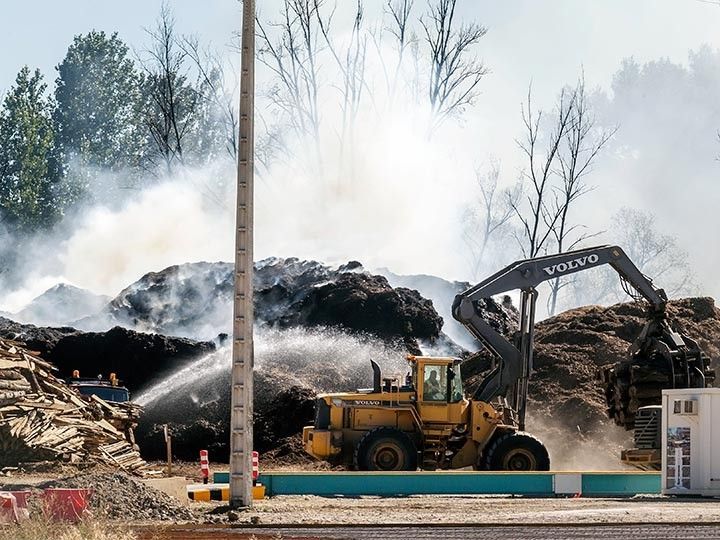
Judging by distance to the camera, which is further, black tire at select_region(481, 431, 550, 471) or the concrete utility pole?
black tire at select_region(481, 431, 550, 471)

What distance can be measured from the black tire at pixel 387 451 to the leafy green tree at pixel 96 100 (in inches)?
1872

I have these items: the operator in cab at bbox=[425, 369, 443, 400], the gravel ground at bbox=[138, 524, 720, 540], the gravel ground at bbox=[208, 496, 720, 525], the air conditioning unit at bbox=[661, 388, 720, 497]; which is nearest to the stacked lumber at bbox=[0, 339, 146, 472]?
the gravel ground at bbox=[208, 496, 720, 525]

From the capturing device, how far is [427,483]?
2888 centimetres

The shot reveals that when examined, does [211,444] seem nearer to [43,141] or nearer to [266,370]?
[266,370]

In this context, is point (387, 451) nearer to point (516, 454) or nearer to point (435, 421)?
point (435, 421)

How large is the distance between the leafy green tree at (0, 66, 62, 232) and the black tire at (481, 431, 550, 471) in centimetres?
4497

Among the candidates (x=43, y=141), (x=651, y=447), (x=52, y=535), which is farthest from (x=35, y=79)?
(x=52, y=535)

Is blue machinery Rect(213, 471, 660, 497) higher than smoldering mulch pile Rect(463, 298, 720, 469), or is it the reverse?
smoldering mulch pile Rect(463, 298, 720, 469)

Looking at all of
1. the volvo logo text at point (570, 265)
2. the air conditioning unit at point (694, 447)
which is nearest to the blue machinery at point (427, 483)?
the air conditioning unit at point (694, 447)

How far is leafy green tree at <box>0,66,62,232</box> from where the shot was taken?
237 feet

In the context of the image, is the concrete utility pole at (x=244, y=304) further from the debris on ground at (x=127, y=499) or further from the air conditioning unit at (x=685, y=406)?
the air conditioning unit at (x=685, y=406)

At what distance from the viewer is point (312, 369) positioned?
4650cm

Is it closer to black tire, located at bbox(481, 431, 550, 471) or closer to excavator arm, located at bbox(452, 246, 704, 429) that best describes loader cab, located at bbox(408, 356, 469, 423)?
black tire, located at bbox(481, 431, 550, 471)

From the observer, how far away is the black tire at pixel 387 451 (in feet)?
104
